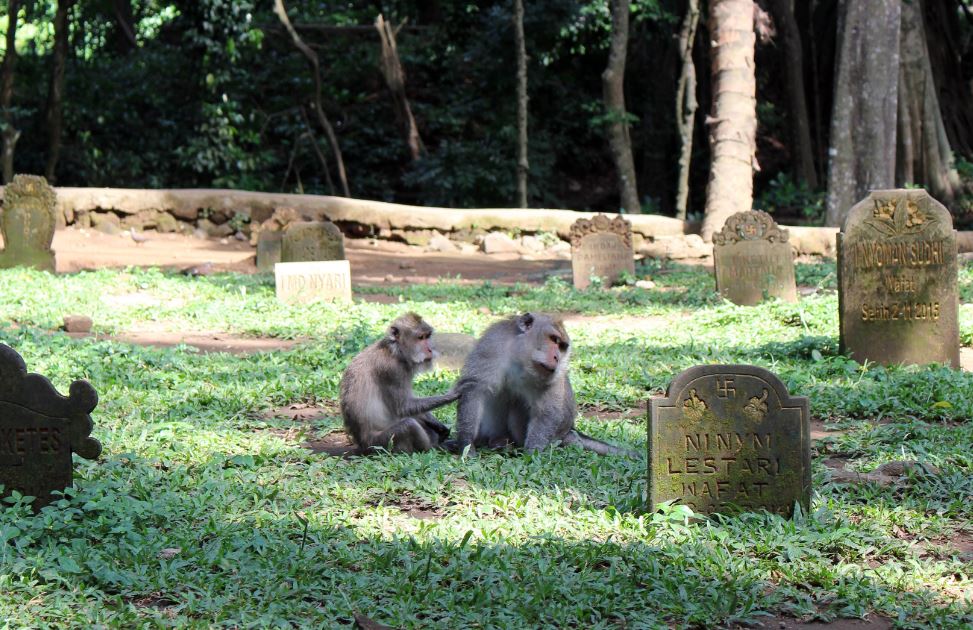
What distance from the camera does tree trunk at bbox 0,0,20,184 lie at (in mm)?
22797

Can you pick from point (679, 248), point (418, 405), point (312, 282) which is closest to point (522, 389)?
point (418, 405)

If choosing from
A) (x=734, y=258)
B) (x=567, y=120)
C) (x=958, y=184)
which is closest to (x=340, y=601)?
(x=734, y=258)

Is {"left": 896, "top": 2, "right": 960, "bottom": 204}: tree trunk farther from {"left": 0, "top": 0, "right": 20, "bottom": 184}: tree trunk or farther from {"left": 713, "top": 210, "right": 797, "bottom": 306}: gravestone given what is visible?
{"left": 0, "top": 0, "right": 20, "bottom": 184}: tree trunk

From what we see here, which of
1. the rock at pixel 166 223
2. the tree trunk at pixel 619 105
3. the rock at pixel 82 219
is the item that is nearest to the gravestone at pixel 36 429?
the rock at pixel 82 219

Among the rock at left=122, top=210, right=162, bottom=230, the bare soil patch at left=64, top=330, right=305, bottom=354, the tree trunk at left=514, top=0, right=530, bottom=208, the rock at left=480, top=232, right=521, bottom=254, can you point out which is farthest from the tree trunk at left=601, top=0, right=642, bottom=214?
the bare soil patch at left=64, top=330, right=305, bottom=354

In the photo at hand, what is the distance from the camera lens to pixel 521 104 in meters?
23.1

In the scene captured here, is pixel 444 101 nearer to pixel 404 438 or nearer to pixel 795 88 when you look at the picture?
pixel 795 88

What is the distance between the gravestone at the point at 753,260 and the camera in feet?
41.6

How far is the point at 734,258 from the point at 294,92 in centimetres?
1711

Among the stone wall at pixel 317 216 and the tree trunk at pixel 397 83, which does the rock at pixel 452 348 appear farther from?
the tree trunk at pixel 397 83

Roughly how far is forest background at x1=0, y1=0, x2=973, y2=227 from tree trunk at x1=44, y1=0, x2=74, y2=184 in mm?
67

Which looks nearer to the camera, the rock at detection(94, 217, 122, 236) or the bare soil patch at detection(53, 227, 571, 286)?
the bare soil patch at detection(53, 227, 571, 286)

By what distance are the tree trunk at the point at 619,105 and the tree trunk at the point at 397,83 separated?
4976 mm

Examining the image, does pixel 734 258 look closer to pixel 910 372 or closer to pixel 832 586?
pixel 910 372
